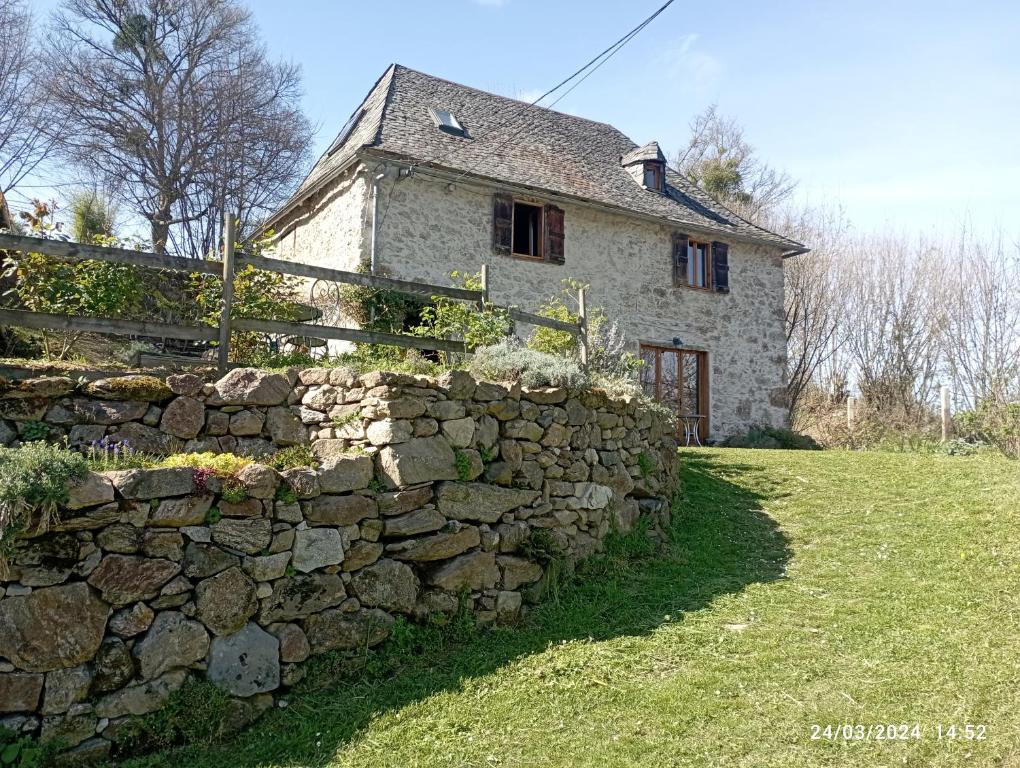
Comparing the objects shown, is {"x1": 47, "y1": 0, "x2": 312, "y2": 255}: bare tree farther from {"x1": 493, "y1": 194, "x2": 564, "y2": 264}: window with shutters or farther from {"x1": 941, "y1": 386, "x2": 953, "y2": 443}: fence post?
{"x1": 941, "y1": 386, "x2": 953, "y2": 443}: fence post

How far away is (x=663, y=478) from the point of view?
7.76 meters

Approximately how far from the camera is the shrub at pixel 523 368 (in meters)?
6.22

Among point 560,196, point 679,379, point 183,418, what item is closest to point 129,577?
point 183,418

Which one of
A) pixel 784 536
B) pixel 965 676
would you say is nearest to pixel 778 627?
pixel 965 676

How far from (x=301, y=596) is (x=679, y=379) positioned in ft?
36.6

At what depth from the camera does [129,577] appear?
13.1 feet

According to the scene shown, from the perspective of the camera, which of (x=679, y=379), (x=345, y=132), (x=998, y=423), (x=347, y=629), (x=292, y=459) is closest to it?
(x=347, y=629)

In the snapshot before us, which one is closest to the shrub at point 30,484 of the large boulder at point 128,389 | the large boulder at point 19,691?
the large boulder at point 19,691

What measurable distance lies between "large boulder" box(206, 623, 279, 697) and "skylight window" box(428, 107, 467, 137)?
10.4 m

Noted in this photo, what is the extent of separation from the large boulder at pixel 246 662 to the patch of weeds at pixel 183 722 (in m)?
0.08

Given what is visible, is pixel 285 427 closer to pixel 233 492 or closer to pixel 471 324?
pixel 233 492

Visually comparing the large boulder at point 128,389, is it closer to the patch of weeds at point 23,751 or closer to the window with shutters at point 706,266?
the patch of weeds at point 23,751

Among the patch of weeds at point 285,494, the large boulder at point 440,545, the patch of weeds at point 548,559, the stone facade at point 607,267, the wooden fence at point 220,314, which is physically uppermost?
the stone facade at point 607,267

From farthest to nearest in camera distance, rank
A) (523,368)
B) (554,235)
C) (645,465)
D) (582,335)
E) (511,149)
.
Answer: (511,149) < (554,235) < (582,335) < (645,465) < (523,368)
